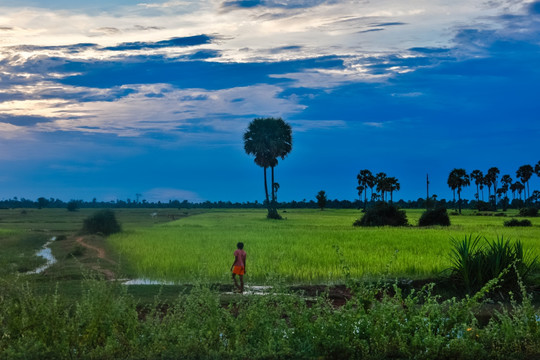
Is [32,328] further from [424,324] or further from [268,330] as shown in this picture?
[424,324]

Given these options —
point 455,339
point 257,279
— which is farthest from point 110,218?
point 455,339

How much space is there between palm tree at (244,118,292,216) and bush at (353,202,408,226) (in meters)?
27.9

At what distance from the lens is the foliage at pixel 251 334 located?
816 cm

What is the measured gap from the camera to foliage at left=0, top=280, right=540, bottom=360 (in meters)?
8.16

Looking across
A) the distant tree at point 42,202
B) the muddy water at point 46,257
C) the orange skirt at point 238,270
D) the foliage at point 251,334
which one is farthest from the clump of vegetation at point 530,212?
the distant tree at point 42,202

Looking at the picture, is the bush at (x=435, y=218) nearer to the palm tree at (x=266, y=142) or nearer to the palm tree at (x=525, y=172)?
the palm tree at (x=266, y=142)

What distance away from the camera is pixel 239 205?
187m

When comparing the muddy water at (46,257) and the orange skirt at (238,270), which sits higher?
the orange skirt at (238,270)

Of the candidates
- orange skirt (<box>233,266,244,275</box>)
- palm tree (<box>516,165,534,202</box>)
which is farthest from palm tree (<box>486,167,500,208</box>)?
orange skirt (<box>233,266,244,275</box>)

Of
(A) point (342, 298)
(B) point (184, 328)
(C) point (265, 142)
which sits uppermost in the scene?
(C) point (265, 142)

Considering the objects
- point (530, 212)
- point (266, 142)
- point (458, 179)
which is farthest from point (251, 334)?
point (458, 179)

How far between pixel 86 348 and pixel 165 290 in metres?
7.59

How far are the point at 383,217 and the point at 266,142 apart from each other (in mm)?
31856

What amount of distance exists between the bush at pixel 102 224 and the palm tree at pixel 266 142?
3810 cm
